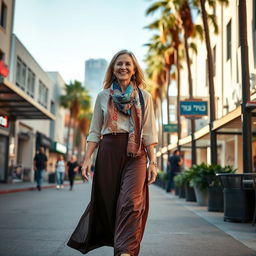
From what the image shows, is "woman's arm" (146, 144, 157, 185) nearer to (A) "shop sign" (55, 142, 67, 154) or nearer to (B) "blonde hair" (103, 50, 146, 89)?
(B) "blonde hair" (103, 50, 146, 89)

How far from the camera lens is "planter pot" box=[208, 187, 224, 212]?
11031 mm

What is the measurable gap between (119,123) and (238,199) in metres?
5.64

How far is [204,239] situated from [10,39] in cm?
2286

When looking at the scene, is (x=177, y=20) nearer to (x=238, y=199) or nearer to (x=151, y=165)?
(x=238, y=199)

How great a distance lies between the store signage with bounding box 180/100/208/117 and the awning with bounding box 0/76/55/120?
6805 mm

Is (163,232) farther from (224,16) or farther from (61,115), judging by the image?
(61,115)

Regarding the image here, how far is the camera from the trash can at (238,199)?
28.9ft

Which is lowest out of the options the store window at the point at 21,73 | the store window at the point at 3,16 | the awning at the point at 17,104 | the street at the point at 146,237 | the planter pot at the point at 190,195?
the street at the point at 146,237

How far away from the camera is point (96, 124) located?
4035 mm

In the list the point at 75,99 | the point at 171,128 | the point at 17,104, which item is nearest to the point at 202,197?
the point at 17,104

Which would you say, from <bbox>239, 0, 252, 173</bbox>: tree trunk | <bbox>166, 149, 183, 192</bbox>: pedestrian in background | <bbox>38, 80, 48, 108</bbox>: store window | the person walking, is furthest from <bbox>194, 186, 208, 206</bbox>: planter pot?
<bbox>38, 80, 48, 108</bbox>: store window

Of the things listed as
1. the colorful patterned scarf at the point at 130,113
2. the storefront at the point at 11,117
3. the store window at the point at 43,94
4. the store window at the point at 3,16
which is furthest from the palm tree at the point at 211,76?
the store window at the point at 43,94

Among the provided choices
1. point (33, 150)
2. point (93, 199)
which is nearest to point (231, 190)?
point (93, 199)

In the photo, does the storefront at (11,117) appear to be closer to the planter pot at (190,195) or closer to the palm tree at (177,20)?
the palm tree at (177,20)
